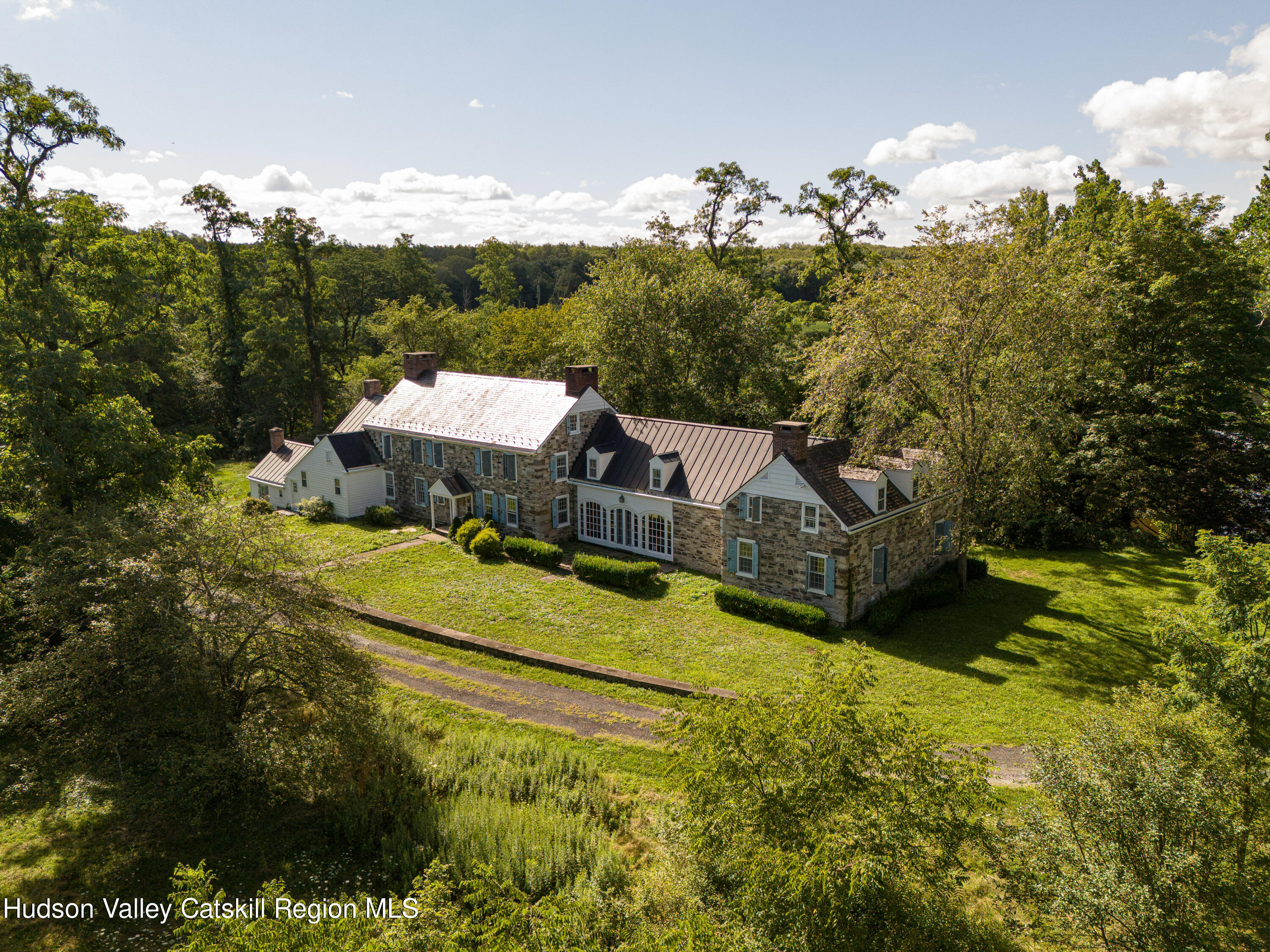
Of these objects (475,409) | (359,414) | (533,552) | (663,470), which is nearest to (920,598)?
(663,470)

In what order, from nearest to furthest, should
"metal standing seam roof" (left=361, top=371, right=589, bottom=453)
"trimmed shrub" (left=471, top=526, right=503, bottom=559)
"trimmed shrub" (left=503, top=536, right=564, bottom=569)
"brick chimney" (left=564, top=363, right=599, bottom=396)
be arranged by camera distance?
1. "trimmed shrub" (left=503, top=536, right=564, bottom=569)
2. "trimmed shrub" (left=471, top=526, right=503, bottom=559)
3. "metal standing seam roof" (left=361, top=371, right=589, bottom=453)
4. "brick chimney" (left=564, top=363, right=599, bottom=396)

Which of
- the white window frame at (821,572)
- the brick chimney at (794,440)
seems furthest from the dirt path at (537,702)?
the brick chimney at (794,440)

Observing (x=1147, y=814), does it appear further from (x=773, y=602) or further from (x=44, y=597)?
(x=44, y=597)

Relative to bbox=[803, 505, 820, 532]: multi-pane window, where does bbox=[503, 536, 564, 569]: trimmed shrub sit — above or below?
below

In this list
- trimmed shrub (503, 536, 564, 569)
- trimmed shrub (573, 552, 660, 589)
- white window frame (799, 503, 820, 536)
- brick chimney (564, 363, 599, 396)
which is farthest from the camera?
brick chimney (564, 363, 599, 396)

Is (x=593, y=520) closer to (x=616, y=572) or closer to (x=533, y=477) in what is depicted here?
(x=533, y=477)

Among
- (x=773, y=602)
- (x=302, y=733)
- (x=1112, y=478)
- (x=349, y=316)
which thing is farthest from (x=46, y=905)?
(x=349, y=316)

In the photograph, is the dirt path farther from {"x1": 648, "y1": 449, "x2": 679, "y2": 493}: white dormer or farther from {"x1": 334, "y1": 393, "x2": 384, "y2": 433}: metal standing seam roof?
{"x1": 334, "y1": 393, "x2": 384, "y2": 433}: metal standing seam roof

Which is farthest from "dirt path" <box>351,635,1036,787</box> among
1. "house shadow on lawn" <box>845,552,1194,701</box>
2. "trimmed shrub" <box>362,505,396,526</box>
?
"trimmed shrub" <box>362,505,396,526</box>
